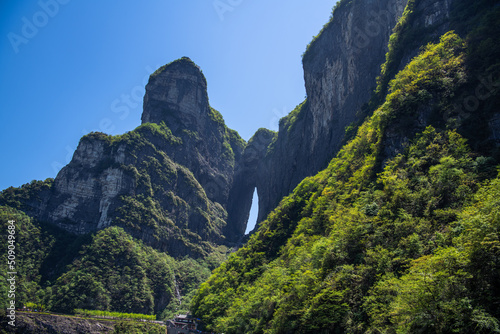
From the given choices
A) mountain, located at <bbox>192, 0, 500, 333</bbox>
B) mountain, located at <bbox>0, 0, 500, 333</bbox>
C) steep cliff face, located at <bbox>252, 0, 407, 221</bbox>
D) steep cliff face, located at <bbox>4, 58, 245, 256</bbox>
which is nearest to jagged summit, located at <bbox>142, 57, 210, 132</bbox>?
steep cliff face, located at <bbox>4, 58, 245, 256</bbox>

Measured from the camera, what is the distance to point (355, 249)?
910 inches

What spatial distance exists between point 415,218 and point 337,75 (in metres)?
53.4

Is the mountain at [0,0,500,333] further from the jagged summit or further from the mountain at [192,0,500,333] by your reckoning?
the jagged summit

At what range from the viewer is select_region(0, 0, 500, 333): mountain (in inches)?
675

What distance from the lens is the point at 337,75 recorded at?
68375 millimetres

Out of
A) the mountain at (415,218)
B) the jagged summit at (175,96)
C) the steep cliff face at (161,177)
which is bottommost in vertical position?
the mountain at (415,218)

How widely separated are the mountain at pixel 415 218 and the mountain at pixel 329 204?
A: 11 centimetres

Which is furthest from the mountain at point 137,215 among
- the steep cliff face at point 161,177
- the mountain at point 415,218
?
the mountain at point 415,218

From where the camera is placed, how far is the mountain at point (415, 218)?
13539mm

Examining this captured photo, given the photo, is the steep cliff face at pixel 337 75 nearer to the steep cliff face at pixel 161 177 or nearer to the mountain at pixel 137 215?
the mountain at pixel 137 215

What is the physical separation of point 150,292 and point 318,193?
56214mm

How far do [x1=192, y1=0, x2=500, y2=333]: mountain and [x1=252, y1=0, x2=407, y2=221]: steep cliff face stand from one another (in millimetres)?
15817

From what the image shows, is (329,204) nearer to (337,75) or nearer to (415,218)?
(415,218)

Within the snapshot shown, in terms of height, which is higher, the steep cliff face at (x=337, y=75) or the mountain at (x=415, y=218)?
the steep cliff face at (x=337, y=75)
